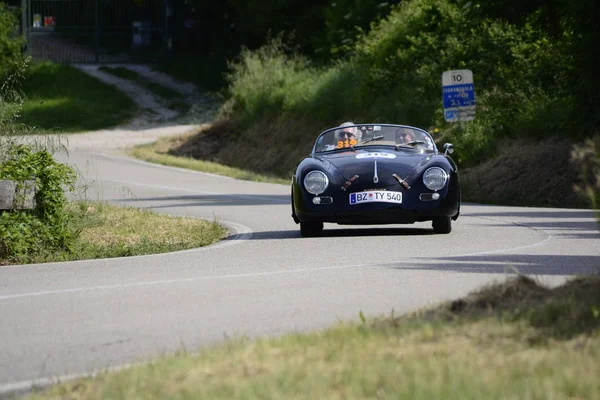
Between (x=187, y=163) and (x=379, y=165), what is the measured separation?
23.5 metres

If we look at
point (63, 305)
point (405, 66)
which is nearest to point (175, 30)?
point (405, 66)

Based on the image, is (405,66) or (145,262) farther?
(405,66)

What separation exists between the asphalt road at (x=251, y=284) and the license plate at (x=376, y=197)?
435 mm

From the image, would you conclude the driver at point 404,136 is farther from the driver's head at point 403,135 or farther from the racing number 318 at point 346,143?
the racing number 318 at point 346,143

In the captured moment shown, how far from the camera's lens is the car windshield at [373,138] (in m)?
16.4

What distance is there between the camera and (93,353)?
25.1ft

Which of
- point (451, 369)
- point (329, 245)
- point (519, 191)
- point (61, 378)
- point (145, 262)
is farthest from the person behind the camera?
point (519, 191)

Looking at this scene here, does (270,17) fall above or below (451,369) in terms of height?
above

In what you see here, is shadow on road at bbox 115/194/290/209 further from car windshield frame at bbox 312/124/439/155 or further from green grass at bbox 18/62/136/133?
green grass at bbox 18/62/136/133

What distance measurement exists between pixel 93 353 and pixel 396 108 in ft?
99.9

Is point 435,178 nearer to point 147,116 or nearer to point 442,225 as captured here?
point 442,225

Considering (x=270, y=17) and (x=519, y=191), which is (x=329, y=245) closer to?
(x=519, y=191)

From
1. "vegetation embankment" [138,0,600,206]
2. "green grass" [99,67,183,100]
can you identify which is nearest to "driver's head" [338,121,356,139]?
"vegetation embankment" [138,0,600,206]

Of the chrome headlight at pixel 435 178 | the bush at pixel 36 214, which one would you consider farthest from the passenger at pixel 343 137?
the bush at pixel 36 214
